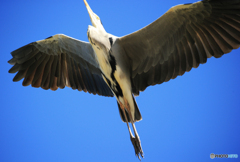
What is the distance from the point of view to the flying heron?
3.50m

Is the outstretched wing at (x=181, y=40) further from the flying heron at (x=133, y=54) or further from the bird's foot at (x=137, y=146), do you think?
the bird's foot at (x=137, y=146)

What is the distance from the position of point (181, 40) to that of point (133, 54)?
0.73 metres

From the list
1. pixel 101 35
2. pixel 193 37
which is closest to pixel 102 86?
pixel 101 35

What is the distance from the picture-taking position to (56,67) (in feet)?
14.9

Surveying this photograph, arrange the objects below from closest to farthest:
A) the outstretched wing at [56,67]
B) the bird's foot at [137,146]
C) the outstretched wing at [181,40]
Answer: the outstretched wing at [181,40] → the bird's foot at [137,146] → the outstretched wing at [56,67]

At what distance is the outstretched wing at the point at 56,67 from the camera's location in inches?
171

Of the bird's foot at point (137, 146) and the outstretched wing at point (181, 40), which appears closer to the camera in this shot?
the outstretched wing at point (181, 40)

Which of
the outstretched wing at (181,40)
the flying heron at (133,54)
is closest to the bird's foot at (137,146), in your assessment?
the flying heron at (133,54)

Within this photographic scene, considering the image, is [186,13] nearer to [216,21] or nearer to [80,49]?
[216,21]

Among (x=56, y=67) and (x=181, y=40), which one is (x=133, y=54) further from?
(x=56, y=67)

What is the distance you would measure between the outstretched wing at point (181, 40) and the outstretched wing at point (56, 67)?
2.38 feet

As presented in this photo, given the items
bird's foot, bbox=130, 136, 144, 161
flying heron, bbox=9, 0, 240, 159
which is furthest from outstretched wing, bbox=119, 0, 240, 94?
bird's foot, bbox=130, 136, 144, 161

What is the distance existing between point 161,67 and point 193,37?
0.62 meters

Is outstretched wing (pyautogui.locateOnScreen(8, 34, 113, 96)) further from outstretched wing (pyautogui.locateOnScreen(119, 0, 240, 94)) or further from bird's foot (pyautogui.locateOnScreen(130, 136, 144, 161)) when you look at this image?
bird's foot (pyautogui.locateOnScreen(130, 136, 144, 161))
